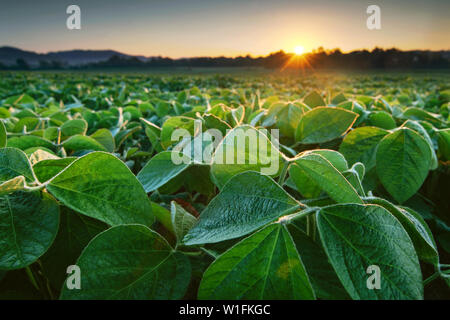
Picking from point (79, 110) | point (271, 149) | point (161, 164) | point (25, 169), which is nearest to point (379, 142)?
point (271, 149)

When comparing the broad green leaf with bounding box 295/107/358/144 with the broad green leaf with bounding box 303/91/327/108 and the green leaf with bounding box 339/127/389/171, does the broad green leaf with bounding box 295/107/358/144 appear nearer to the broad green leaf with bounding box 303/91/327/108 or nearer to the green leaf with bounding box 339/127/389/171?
A: the green leaf with bounding box 339/127/389/171

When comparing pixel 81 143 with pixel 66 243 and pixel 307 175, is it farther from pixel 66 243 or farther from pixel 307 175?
pixel 307 175

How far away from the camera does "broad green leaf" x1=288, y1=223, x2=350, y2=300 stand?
1.11 feet

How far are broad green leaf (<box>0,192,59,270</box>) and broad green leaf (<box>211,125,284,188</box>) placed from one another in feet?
0.70

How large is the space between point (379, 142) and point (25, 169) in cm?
61

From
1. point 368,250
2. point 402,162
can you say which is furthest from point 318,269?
point 402,162

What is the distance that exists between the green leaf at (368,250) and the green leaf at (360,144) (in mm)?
358

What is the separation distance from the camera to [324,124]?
67cm

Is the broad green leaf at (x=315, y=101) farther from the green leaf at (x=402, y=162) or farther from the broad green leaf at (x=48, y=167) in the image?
the broad green leaf at (x=48, y=167)

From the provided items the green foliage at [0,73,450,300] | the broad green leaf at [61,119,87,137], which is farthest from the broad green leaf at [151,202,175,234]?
the broad green leaf at [61,119,87,137]

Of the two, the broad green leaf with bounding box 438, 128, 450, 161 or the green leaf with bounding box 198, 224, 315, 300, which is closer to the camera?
the green leaf with bounding box 198, 224, 315, 300

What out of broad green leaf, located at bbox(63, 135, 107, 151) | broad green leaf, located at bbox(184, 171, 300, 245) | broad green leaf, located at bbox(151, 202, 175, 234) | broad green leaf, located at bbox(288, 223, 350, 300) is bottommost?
broad green leaf, located at bbox(288, 223, 350, 300)

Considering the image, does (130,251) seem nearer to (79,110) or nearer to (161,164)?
(161,164)

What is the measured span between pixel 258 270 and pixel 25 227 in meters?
0.27
